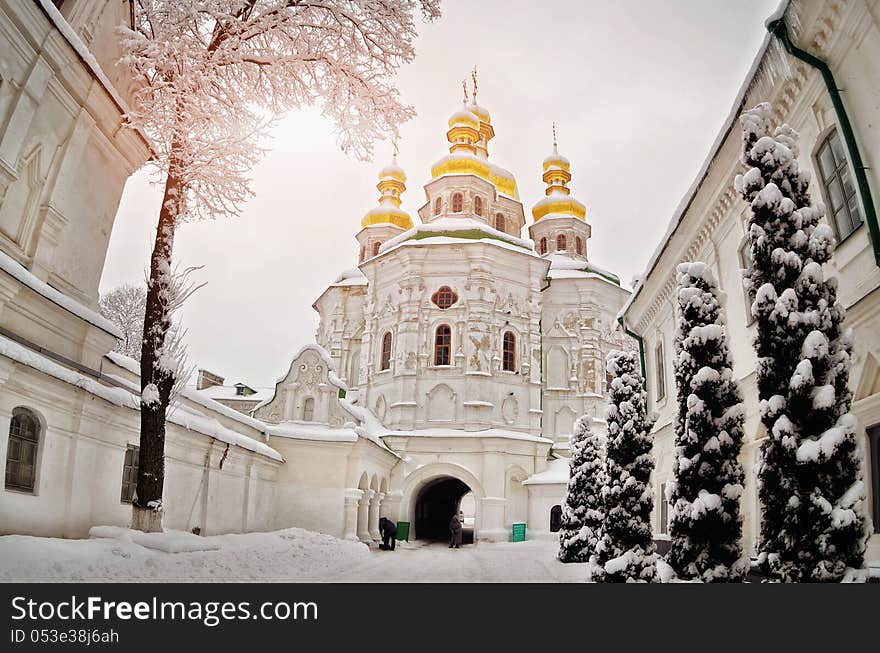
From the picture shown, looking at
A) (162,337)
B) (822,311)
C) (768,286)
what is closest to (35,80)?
(162,337)

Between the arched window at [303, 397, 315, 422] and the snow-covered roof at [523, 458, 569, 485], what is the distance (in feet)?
38.0

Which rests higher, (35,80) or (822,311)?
(35,80)

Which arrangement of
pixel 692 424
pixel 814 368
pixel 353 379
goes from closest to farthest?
pixel 814 368, pixel 692 424, pixel 353 379

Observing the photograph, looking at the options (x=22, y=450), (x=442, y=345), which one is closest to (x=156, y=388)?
(x=22, y=450)

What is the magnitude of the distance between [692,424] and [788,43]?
13.8 ft

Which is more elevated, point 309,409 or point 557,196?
point 557,196

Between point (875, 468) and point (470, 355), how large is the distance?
75.1 feet

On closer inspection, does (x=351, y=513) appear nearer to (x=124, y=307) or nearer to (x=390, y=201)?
(x=124, y=307)

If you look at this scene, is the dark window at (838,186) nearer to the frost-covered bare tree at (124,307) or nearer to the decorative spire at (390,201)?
the frost-covered bare tree at (124,307)


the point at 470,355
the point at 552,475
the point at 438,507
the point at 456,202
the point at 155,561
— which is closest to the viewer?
A: the point at 155,561

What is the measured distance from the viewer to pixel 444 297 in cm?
3092
